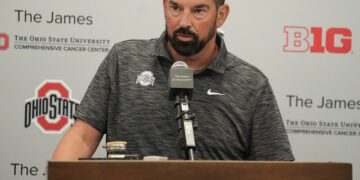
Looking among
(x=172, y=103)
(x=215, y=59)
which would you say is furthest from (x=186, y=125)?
(x=215, y=59)

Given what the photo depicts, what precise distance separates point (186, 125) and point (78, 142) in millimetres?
743

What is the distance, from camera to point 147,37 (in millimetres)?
4328

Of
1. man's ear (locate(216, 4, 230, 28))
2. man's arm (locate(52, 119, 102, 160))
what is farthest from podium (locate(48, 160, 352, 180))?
man's ear (locate(216, 4, 230, 28))

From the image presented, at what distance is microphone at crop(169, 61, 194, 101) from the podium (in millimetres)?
474

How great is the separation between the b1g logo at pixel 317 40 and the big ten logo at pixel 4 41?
1716 mm

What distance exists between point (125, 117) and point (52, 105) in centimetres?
143

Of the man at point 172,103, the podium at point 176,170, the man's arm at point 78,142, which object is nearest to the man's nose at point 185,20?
the man at point 172,103

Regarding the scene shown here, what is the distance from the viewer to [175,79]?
94.5 inches

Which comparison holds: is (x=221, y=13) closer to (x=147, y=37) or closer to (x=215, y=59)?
(x=215, y=59)

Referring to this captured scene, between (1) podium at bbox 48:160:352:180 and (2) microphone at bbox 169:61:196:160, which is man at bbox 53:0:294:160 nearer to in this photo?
(2) microphone at bbox 169:61:196:160

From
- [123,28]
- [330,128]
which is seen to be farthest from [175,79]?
[330,128]

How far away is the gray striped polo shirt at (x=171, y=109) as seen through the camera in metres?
2.92

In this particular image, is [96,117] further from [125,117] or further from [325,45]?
[325,45]

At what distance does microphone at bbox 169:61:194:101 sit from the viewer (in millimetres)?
2393
